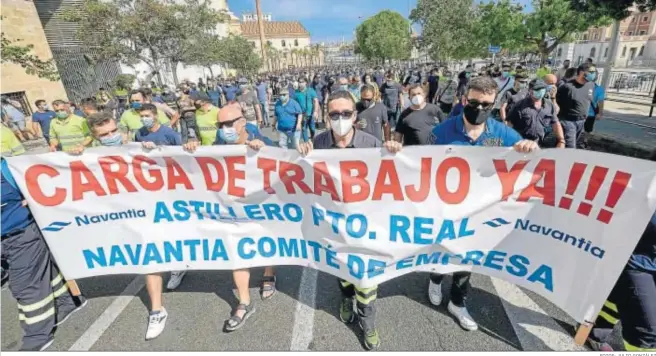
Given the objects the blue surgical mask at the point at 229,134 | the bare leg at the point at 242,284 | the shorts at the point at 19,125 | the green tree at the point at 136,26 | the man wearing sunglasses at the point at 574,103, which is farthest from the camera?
the green tree at the point at 136,26

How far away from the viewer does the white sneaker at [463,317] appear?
2646mm

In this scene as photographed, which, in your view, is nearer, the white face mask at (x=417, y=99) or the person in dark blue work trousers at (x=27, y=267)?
the person in dark blue work trousers at (x=27, y=267)

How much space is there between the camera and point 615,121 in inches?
381

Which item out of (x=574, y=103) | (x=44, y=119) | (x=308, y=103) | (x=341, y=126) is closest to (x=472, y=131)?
(x=341, y=126)

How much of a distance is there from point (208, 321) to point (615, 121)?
1216cm

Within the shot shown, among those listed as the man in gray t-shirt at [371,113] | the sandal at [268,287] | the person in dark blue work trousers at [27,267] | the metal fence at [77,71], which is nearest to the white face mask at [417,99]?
the man in gray t-shirt at [371,113]

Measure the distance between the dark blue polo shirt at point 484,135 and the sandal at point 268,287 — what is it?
209 cm

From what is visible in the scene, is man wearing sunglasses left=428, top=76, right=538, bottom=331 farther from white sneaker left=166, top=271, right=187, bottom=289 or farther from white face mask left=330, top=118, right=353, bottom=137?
white sneaker left=166, top=271, right=187, bottom=289

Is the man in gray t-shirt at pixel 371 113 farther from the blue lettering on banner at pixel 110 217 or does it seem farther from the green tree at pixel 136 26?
the green tree at pixel 136 26

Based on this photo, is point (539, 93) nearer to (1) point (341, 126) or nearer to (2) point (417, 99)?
(2) point (417, 99)

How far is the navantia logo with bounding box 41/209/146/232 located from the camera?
2725 mm

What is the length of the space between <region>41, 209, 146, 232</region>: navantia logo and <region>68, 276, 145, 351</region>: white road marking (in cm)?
93

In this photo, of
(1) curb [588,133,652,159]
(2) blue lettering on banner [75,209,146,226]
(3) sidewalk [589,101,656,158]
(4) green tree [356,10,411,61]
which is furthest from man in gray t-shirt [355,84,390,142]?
(4) green tree [356,10,411,61]

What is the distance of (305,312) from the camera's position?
297 cm
